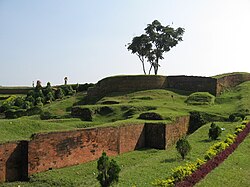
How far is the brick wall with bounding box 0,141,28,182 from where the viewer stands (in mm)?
8195

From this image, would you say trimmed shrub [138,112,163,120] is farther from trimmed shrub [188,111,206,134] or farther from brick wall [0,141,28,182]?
brick wall [0,141,28,182]

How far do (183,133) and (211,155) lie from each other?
605cm

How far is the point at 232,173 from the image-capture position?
7.20m

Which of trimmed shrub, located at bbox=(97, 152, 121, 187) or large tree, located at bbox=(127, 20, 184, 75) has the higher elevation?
large tree, located at bbox=(127, 20, 184, 75)

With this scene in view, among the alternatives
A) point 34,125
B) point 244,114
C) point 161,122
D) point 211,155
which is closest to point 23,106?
point 34,125

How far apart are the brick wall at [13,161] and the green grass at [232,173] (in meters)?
4.66

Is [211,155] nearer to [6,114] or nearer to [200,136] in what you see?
[200,136]

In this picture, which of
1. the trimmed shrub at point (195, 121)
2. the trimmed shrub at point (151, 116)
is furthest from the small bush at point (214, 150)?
the trimmed shrub at point (195, 121)

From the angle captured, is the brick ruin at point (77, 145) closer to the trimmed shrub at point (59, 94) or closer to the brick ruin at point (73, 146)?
the brick ruin at point (73, 146)

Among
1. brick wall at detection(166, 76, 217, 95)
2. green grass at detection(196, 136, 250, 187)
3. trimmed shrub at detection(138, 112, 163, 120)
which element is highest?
brick wall at detection(166, 76, 217, 95)

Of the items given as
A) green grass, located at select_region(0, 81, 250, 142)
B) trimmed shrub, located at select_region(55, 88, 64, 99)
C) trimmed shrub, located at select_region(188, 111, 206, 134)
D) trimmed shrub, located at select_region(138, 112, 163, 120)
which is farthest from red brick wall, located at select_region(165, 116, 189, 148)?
trimmed shrub, located at select_region(55, 88, 64, 99)

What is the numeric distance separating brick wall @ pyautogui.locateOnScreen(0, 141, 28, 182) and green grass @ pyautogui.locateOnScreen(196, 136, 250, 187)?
4.66m

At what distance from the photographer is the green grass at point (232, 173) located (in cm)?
653

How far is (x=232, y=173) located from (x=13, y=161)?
542cm
